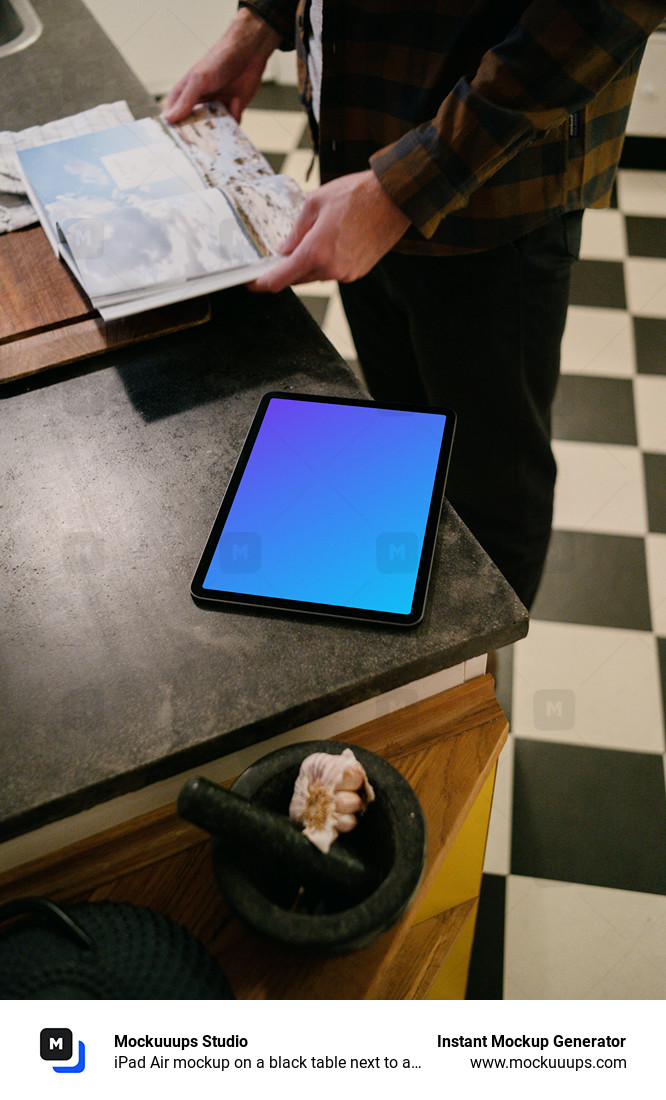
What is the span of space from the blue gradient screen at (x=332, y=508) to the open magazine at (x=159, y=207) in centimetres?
23

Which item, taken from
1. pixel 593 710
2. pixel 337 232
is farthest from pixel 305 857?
pixel 593 710

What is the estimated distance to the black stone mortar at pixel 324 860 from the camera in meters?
0.59

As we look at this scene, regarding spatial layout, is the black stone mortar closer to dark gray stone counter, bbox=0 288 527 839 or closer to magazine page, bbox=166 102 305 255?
dark gray stone counter, bbox=0 288 527 839

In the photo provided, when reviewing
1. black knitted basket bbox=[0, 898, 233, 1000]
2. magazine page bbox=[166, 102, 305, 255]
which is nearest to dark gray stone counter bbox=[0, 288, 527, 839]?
black knitted basket bbox=[0, 898, 233, 1000]

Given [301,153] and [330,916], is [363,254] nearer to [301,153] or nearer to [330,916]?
[330,916]

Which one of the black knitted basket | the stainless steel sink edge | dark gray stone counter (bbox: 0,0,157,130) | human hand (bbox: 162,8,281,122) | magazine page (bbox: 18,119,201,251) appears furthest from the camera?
the stainless steel sink edge

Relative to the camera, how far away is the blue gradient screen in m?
0.79

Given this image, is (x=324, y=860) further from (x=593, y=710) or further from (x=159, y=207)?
(x=593, y=710)

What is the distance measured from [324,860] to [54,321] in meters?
0.79

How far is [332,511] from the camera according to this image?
0.86 m

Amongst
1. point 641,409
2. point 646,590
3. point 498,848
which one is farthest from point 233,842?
point 641,409
